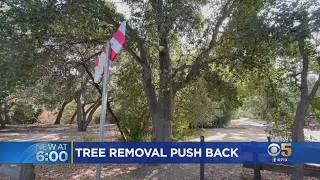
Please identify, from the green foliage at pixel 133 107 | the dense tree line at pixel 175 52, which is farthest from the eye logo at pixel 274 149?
the green foliage at pixel 133 107

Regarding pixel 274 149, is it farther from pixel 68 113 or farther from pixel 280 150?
pixel 68 113

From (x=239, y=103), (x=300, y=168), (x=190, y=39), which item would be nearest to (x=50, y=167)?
(x=190, y=39)

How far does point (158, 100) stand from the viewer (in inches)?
311

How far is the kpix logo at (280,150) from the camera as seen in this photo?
192 inches

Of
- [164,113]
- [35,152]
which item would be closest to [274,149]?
[164,113]

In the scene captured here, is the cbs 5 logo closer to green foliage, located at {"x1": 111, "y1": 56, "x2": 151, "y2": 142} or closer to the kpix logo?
the kpix logo

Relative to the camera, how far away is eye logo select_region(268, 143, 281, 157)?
16.1ft

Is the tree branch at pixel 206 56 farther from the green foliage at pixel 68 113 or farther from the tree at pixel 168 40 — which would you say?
the green foliage at pixel 68 113

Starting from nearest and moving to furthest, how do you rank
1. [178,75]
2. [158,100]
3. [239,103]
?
[178,75], [158,100], [239,103]

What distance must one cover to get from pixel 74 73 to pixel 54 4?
12.3ft

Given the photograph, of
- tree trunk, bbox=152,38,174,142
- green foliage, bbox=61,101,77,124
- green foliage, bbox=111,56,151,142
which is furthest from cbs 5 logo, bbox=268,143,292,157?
green foliage, bbox=61,101,77,124

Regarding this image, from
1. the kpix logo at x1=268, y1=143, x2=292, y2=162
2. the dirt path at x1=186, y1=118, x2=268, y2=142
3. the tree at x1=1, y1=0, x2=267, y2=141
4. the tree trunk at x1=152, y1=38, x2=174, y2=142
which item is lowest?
the dirt path at x1=186, y1=118, x2=268, y2=142

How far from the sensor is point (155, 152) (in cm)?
503

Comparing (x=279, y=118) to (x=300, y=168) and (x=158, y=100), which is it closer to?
(x=300, y=168)
